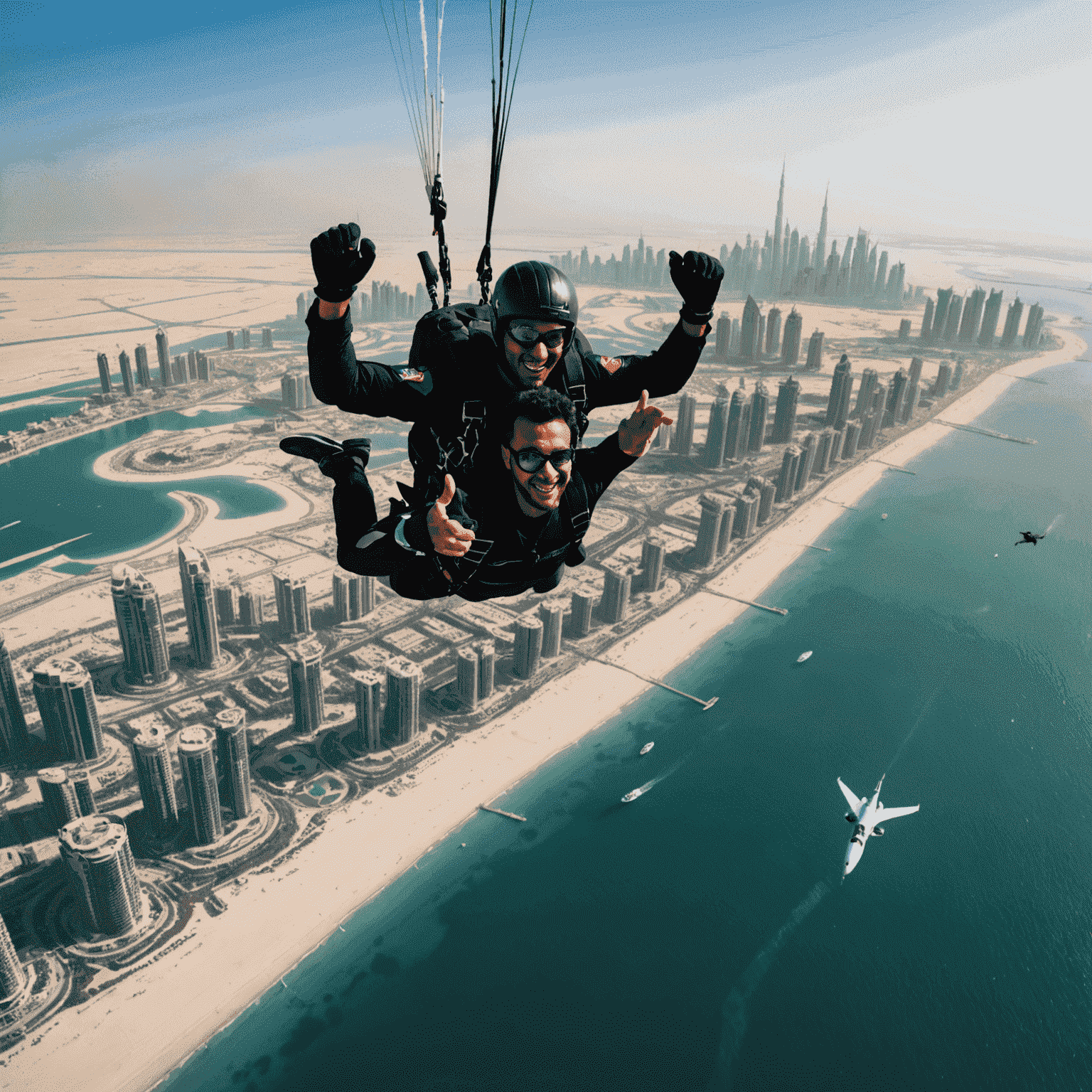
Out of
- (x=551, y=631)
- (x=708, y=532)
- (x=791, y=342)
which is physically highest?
(x=791, y=342)

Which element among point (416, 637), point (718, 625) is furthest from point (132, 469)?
point (718, 625)

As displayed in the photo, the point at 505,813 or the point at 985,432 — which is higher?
the point at 985,432

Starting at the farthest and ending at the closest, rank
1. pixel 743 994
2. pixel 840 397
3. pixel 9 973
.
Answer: pixel 840 397
pixel 743 994
pixel 9 973

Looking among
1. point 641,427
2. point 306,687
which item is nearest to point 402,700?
point 306,687

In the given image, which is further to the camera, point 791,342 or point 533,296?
point 791,342

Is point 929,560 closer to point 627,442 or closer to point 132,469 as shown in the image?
point 627,442

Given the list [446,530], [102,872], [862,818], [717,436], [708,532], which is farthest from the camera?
[717,436]

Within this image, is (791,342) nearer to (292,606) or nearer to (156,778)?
(292,606)

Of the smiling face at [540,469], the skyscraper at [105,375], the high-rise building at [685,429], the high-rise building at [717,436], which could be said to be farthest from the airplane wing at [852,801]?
the skyscraper at [105,375]
